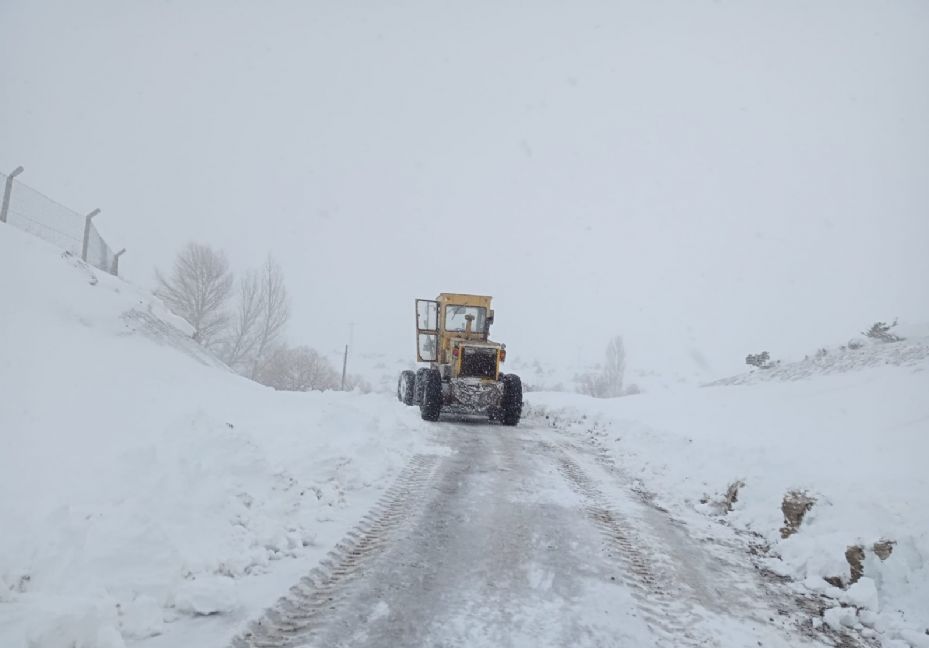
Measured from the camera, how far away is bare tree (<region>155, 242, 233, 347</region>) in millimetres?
28828

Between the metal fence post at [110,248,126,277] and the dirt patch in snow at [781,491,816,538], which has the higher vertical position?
the metal fence post at [110,248,126,277]

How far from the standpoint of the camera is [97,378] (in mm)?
6824

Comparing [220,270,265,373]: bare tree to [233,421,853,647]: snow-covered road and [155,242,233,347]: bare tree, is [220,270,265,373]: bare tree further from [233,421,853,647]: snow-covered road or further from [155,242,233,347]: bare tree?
[233,421,853,647]: snow-covered road

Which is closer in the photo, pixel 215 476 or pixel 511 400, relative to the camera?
pixel 215 476

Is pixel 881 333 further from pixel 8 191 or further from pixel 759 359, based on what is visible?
pixel 8 191

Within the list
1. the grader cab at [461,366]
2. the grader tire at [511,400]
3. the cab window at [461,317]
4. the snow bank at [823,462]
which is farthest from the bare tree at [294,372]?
the snow bank at [823,462]

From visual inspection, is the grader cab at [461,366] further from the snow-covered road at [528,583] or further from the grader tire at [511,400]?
the snow-covered road at [528,583]

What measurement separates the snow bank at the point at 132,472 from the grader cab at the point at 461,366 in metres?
3.54

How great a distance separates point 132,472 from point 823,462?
24.1ft

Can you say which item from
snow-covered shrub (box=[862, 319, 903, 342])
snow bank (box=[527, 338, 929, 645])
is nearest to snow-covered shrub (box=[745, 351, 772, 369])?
snow-covered shrub (box=[862, 319, 903, 342])

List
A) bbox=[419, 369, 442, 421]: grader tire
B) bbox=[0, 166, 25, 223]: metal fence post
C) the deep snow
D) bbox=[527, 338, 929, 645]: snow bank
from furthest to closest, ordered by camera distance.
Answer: bbox=[419, 369, 442, 421]: grader tire → bbox=[0, 166, 25, 223]: metal fence post → bbox=[527, 338, 929, 645]: snow bank → the deep snow

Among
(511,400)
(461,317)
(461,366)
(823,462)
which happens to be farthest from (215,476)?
(461,317)

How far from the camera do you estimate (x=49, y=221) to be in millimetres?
12656

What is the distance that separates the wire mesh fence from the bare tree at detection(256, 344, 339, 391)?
14781mm
